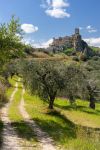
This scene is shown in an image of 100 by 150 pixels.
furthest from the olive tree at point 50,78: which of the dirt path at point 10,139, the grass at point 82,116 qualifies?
the dirt path at point 10,139

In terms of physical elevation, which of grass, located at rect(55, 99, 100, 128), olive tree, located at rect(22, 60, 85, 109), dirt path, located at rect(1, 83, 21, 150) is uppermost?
olive tree, located at rect(22, 60, 85, 109)

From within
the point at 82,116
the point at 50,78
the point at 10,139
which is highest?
the point at 50,78

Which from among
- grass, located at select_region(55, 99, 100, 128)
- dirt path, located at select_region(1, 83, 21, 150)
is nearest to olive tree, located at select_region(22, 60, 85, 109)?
grass, located at select_region(55, 99, 100, 128)

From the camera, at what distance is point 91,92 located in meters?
88.1

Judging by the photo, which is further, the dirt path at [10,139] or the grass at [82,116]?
the grass at [82,116]

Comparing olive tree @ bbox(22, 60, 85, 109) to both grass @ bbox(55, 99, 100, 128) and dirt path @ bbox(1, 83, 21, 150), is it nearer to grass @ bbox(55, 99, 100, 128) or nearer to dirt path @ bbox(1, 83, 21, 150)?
grass @ bbox(55, 99, 100, 128)

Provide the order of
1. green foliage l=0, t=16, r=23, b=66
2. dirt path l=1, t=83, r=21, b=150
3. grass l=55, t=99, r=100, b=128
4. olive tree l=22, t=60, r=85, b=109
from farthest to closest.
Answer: olive tree l=22, t=60, r=85, b=109, grass l=55, t=99, r=100, b=128, green foliage l=0, t=16, r=23, b=66, dirt path l=1, t=83, r=21, b=150

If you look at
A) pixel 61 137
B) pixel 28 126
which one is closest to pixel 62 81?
pixel 28 126

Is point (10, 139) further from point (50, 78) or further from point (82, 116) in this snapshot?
point (82, 116)

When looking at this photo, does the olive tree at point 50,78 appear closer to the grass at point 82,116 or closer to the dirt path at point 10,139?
the grass at point 82,116

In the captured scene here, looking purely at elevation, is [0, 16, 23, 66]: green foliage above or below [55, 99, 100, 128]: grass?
above

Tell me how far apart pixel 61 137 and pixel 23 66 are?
2821cm

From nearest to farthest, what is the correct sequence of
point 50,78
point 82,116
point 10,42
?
1. point 10,42
2. point 50,78
3. point 82,116

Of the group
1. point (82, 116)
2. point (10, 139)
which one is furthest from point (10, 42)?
point (82, 116)
